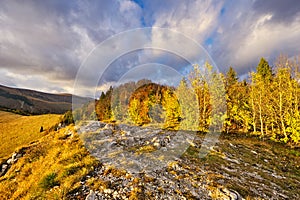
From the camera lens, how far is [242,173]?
1263cm

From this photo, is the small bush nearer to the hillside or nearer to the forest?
the hillside

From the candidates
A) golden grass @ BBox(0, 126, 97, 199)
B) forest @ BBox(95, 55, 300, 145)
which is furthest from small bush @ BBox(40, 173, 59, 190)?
forest @ BBox(95, 55, 300, 145)

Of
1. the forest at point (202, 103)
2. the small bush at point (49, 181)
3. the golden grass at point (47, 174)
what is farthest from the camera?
the forest at point (202, 103)

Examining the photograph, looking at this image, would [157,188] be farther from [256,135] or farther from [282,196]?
[256,135]

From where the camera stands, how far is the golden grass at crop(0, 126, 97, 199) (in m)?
8.49

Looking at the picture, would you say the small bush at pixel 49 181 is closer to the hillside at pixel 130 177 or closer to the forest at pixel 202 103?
the hillside at pixel 130 177

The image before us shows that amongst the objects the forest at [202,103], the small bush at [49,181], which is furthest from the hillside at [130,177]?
the forest at [202,103]

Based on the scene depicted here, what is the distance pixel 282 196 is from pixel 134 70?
1269 cm

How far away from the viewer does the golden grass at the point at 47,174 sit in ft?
27.9

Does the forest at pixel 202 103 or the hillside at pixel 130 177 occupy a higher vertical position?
the forest at pixel 202 103

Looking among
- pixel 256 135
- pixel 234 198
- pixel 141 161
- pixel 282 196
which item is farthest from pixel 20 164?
pixel 256 135

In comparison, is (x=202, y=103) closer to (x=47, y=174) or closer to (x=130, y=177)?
(x=130, y=177)

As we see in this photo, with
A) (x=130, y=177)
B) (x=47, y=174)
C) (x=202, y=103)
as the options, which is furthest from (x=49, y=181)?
(x=202, y=103)

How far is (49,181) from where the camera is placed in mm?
9312
